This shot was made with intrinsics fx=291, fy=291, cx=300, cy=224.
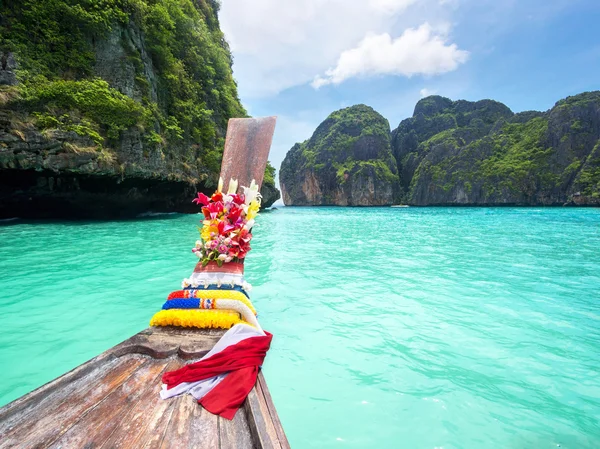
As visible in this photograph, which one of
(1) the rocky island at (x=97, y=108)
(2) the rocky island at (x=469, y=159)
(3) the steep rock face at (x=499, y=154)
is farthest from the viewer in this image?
(2) the rocky island at (x=469, y=159)

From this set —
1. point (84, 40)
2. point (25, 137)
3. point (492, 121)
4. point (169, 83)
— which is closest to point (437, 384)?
point (25, 137)

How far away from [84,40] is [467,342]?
2023cm

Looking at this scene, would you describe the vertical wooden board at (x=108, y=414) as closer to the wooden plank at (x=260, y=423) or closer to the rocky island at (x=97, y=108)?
the wooden plank at (x=260, y=423)

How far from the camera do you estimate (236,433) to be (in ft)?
4.65

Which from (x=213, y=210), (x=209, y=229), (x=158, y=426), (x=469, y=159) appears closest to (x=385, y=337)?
(x=209, y=229)

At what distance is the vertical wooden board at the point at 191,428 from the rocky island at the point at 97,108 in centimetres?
1541

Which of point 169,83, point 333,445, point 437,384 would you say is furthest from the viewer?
point 169,83

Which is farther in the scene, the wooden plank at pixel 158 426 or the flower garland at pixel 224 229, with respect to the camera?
the flower garland at pixel 224 229

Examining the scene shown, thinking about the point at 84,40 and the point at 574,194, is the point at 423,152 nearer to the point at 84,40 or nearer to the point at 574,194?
the point at 574,194

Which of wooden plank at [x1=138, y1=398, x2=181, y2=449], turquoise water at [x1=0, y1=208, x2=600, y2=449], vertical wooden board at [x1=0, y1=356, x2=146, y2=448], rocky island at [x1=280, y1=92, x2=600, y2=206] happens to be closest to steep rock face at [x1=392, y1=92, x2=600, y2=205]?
rocky island at [x1=280, y1=92, x2=600, y2=206]

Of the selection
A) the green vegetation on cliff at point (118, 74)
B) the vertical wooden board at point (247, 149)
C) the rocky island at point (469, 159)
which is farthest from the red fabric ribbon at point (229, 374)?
the rocky island at point (469, 159)

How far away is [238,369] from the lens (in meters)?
1.89

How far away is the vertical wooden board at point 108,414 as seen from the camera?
133cm

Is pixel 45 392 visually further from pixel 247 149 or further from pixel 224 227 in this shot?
pixel 247 149
